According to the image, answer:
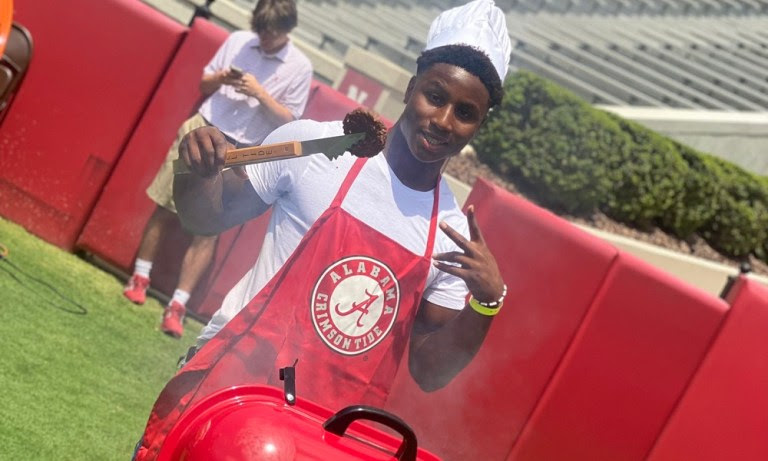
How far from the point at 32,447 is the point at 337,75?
547 cm

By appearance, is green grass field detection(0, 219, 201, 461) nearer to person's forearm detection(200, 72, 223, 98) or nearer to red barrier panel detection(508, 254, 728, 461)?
person's forearm detection(200, 72, 223, 98)

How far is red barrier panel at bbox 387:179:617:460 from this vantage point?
480cm

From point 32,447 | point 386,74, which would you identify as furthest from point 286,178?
point 386,74

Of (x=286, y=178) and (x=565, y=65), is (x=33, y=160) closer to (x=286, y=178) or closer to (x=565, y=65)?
(x=286, y=178)

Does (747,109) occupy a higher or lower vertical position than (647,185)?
higher

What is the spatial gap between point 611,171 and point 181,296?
498cm

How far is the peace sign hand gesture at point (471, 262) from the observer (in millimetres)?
2156

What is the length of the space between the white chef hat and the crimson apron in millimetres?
333

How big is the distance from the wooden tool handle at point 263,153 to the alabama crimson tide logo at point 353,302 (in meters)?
0.26

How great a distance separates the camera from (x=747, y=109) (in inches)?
598

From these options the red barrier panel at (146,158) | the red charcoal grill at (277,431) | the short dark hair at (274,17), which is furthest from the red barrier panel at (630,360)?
the red charcoal grill at (277,431)

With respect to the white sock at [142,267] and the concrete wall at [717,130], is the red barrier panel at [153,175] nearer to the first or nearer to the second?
the white sock at [142,267]

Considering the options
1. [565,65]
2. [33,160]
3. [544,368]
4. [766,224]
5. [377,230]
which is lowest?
[33,160]

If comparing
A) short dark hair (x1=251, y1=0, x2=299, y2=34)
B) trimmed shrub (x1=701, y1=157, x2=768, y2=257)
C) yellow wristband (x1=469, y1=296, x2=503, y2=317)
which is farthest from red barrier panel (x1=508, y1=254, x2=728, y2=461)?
trimmed shrub (x1=701, y1=157, x2=768, y2=257)
